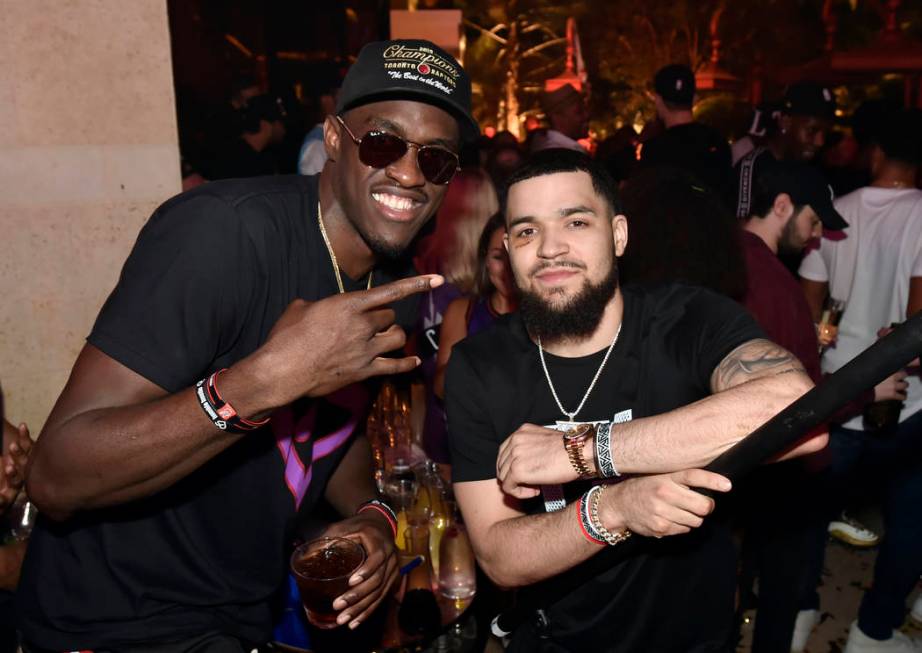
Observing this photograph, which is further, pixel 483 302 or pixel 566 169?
pixel 483 302

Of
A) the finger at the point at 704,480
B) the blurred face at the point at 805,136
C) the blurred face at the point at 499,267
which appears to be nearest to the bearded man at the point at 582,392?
the finger at the point at 704,480

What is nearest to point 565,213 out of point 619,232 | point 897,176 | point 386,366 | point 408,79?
point 619,232

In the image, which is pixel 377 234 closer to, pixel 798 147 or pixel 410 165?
pixel 410 165

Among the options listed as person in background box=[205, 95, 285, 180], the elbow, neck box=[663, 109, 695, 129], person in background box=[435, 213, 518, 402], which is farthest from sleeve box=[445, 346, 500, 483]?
person in background box=[205, 95, 285, 180]

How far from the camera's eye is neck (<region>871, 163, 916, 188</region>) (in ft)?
13.4

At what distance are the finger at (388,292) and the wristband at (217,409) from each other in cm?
36

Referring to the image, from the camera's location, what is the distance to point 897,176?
4.09 meters

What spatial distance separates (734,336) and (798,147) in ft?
13.3

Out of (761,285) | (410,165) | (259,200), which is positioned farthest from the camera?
(761,285)

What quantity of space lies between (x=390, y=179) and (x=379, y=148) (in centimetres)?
10

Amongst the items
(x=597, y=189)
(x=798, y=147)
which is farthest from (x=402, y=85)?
(x=798, y=147)

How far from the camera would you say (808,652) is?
A: 13.2 feet

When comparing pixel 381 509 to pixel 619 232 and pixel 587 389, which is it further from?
pixel 619 232

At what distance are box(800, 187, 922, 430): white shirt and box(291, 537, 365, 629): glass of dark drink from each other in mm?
3005
